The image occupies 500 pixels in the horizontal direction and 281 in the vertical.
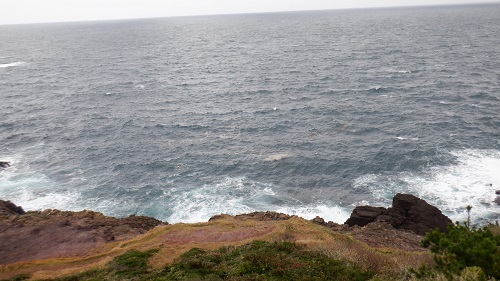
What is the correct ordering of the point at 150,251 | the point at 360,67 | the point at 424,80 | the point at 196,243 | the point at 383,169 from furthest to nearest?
the point at 360,67 → the point at 424,80 → the point at 383,169 → the point at 196,243 → the point at 150,251

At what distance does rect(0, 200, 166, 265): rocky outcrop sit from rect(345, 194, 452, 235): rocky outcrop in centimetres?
2369

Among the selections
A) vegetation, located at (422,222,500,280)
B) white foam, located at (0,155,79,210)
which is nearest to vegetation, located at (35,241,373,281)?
vegetation, located at (422,222,500,280)

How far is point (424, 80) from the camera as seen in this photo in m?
98.2

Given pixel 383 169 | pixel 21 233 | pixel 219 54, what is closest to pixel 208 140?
pixel 383 169

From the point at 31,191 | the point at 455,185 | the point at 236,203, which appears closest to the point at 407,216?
the point at 455,185

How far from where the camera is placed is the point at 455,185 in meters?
50.0

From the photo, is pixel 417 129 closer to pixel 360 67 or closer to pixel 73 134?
pixel 360 67

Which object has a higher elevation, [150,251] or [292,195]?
[150,251]

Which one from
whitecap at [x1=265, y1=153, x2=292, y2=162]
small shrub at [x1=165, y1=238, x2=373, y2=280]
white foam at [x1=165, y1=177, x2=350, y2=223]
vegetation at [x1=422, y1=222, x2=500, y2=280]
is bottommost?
white foam at [x1=165, y1=177, x2=350, y2=223]

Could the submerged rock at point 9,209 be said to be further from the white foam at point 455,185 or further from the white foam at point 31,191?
the white foam at point 455,185

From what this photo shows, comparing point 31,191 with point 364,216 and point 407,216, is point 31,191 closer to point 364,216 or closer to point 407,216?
point 364,216

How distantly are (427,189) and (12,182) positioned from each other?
61.2 metres

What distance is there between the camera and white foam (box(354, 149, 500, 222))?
45875 mm

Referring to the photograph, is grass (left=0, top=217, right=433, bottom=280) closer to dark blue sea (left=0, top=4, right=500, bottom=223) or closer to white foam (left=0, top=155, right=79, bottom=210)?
dark blue sea (left=0, top=4, right=500, bottom=223)
